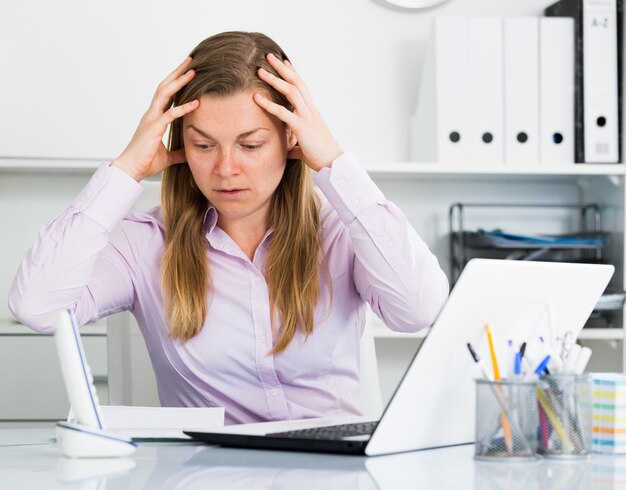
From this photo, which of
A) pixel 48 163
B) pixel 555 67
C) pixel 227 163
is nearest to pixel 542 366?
pixel 227 163

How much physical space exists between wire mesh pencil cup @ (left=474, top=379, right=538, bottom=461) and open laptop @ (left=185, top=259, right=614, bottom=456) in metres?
0.06

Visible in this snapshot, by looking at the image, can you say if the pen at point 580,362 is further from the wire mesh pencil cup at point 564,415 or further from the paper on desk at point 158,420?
the paper on desk at point 158,420

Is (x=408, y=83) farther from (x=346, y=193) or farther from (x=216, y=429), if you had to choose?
(x=216, y=429)

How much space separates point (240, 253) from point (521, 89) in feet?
3.84

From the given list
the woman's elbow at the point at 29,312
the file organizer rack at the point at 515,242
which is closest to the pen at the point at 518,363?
the woman's elbow at the point at 29,312

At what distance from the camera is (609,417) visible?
99 cm

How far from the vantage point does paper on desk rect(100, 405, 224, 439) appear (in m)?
1.12

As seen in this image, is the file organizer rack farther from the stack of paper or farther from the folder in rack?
the stack of paper

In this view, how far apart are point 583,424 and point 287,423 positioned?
0.38 meters

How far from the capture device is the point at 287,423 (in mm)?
1174

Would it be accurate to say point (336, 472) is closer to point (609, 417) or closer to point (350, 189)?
point (609, 417)

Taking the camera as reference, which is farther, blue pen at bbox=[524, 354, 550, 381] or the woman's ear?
the woman's ear

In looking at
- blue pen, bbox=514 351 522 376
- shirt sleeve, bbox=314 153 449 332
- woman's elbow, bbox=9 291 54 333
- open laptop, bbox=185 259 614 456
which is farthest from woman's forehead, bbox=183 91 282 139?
blue pen, bbox=514 351 522 376

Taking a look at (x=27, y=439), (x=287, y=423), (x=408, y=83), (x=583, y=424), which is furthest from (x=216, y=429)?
(x=408, y=83)
